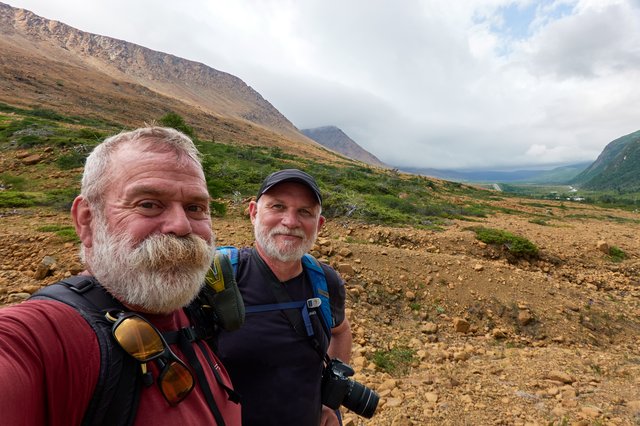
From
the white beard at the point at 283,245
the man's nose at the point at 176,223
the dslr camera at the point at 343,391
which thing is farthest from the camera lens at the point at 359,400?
the man's nose at the point at 176,223

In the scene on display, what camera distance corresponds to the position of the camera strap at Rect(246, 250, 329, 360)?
1.84 m

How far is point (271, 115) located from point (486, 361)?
11947 cm

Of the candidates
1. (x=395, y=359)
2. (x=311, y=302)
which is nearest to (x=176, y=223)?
(x=311, y=302)

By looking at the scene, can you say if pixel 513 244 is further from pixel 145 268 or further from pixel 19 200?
pixel 19 200

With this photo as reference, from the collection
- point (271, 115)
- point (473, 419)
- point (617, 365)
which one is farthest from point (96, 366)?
point (271, 115)

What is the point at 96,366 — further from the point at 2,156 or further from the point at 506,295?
the point at 2,156

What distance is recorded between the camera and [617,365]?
4320 millimetres

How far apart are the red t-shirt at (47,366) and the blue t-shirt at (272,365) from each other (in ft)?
2.70

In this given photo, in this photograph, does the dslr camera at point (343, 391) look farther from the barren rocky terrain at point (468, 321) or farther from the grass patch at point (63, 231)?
the grass patch at point (63, 231)

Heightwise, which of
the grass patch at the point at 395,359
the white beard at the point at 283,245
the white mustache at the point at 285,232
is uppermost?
the white mustache at the point at 285,232

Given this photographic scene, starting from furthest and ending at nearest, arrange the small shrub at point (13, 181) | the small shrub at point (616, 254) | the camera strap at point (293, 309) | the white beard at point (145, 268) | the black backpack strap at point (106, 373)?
the small shrub at point (13, 181) < the small shrub at point (616, 254) < the camera strap at point (293, 309) < the white beard at point (145, 268) < the black backpack strap at point (106, 373)

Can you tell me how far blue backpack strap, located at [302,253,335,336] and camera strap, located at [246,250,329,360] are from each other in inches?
4.6

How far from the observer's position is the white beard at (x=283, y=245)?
2.02m

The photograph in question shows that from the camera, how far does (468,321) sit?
543 centimetres
